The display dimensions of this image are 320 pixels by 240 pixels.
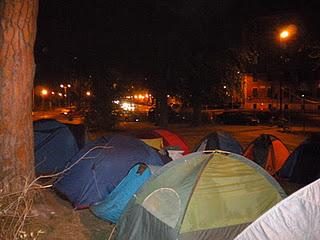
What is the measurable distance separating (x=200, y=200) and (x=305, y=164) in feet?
19.4

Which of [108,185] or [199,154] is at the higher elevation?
[199,154]

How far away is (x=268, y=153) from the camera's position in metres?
11.5

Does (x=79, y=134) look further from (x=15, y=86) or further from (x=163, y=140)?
(x=15, y=86)

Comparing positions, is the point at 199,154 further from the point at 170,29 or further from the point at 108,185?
the point at 170,29

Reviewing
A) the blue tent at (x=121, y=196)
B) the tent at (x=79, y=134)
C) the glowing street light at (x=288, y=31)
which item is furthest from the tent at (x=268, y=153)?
the glowing street light at (x=288, y=31)

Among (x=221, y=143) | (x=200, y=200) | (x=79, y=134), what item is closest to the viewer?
(x=200, y=200)

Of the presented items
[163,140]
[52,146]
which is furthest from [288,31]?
[52,146]

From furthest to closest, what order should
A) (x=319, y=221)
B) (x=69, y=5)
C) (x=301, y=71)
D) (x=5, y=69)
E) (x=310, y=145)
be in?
(x=301, y=71), (x=69, y=5), (x=310, y=145), (x=5, y=69), (x=319, y=221)

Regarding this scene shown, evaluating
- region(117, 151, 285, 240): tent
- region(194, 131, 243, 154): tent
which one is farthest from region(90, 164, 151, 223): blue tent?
region(194, 131, 243, 154): tent

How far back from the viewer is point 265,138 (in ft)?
38.1

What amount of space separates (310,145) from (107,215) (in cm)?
578

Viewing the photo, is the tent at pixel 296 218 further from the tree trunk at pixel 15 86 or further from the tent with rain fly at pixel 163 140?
the tent with rain fly at pixel 163 140

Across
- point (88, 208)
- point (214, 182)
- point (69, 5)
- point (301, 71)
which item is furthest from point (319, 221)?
point (301, 71)

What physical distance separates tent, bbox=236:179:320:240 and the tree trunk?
16.2 ft
